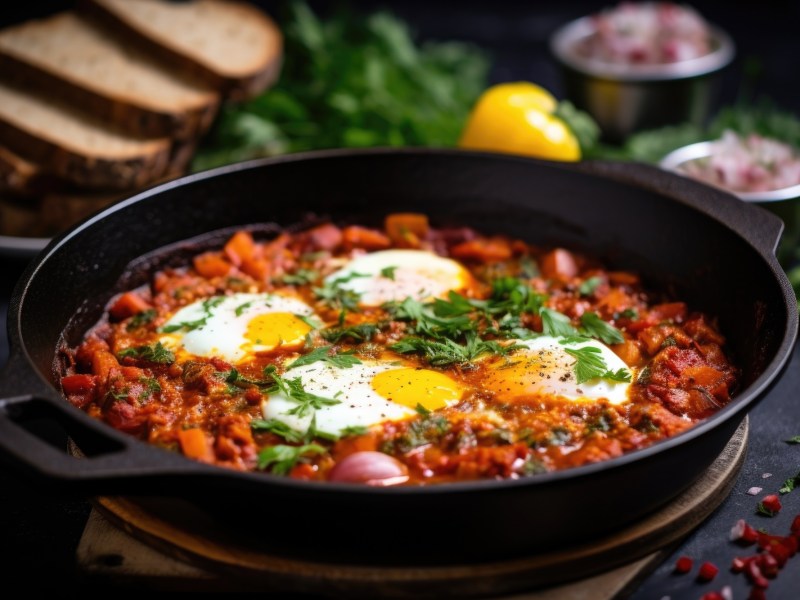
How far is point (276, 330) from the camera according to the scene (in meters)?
4.30

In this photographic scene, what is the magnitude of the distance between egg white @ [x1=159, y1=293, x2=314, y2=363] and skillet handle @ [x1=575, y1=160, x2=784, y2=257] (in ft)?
5.49

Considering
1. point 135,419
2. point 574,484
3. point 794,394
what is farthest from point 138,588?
point 794,394

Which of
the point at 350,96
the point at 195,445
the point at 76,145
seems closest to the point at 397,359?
the point at 195,445

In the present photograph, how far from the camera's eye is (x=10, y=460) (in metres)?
2.76

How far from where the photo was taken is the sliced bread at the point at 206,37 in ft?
22.4

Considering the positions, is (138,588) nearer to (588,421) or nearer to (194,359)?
(194,359)

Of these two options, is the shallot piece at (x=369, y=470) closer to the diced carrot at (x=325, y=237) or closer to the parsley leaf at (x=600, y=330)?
the parsley leaf at (x=600, y=330)

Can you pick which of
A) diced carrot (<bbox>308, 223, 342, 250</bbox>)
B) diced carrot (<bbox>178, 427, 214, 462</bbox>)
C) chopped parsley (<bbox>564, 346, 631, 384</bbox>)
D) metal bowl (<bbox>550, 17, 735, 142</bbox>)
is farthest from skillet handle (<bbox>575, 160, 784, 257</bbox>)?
metal bowl (<bbox>550, 17, 735, 142</bbox>)

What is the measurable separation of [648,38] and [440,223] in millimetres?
3266

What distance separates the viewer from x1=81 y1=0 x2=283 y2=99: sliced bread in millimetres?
6828

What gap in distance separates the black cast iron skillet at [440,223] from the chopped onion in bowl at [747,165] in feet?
3.87

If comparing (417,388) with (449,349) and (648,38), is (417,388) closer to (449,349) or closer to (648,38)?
(449,349)

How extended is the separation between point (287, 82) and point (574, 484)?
5.34m

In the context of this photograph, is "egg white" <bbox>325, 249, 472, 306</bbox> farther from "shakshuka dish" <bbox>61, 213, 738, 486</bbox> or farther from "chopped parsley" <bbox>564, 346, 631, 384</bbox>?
"chopped parsley" <bbox>564, 346, 631, 384</bbox>
